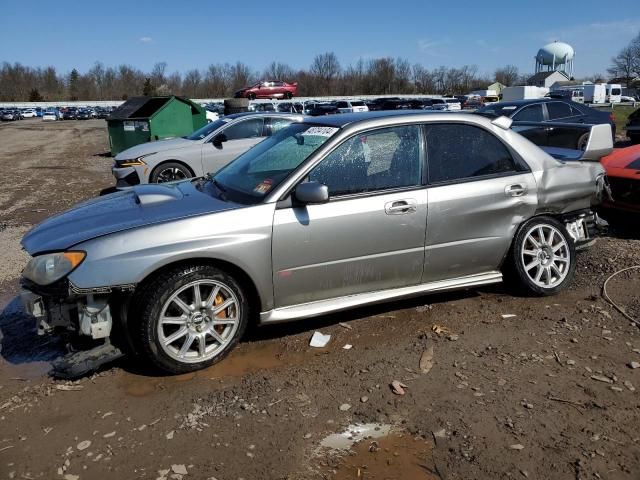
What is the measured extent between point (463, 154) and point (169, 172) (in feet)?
22.1

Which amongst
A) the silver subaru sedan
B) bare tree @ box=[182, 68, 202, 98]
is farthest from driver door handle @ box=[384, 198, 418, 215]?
bare tree @ box=[182, 68, 202, 98]

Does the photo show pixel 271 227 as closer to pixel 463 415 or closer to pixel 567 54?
pixel 463 415

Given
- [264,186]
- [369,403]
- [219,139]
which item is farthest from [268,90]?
[369,403]

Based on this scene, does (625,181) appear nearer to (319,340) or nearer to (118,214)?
(319,340)

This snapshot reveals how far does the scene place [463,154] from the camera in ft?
14.3

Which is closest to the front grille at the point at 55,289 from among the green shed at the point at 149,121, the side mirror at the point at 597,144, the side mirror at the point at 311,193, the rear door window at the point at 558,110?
the side mirror at the point at 311,193

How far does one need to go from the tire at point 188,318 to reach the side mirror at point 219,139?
6713 mm

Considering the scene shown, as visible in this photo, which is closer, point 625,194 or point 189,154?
point 625,194

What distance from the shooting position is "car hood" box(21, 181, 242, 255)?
3.51 meters

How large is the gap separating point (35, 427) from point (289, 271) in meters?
1.78

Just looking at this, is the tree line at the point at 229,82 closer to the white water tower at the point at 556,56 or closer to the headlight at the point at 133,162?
the white water tower at the point at 556,56

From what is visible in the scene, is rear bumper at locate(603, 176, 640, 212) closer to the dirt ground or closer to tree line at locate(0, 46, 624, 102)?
the dirt ground

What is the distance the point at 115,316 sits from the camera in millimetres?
3490

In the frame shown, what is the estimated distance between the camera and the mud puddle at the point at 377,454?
2.61 metres
